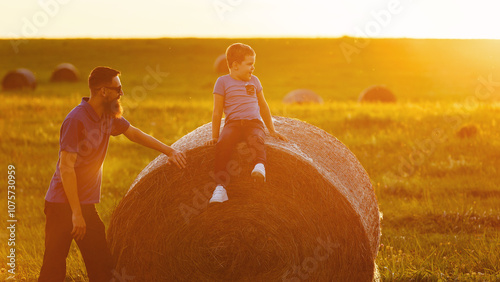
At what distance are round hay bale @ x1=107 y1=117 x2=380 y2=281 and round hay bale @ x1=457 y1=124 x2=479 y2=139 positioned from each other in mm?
8908

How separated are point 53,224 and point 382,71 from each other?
4668 centimetres

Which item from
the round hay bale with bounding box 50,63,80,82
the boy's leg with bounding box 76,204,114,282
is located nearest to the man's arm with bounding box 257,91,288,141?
the boy's leg with bounding box 76,204,114,282

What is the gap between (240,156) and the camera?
5762 mm

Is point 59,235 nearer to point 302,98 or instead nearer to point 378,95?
point 302,98

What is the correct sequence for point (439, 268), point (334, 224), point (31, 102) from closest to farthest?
point (334, 224) < point (439, 268) < point (31, 102)

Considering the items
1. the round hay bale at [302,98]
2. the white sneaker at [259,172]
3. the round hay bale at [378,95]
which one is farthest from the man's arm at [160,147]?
the round hay bale at [378,95]

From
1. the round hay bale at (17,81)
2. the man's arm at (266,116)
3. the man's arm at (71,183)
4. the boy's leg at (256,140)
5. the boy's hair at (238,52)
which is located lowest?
the man's arm at (71,183)

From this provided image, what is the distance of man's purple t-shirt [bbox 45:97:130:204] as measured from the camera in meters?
5.23

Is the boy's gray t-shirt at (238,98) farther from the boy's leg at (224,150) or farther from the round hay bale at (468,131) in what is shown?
the round hay bale at (468,131)

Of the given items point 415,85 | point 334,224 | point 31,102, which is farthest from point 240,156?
point 415,85

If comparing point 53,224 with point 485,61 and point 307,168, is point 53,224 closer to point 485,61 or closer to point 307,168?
point 307,168

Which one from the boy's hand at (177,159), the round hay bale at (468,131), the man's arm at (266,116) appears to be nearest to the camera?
the boy's hand at (177,159)

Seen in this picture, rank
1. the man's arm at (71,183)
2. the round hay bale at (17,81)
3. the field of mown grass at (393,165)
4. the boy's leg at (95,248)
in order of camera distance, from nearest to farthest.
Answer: the man's arm at (71,183), the boy's leg at (95,248), the field of mown grass at (393,165), the round hay bale at (17,81)

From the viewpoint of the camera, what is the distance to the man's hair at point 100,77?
5285 mm
